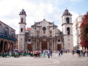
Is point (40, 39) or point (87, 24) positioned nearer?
point (87, 24)

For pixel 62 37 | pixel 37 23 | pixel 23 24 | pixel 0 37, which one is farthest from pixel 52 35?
pixel 0 37

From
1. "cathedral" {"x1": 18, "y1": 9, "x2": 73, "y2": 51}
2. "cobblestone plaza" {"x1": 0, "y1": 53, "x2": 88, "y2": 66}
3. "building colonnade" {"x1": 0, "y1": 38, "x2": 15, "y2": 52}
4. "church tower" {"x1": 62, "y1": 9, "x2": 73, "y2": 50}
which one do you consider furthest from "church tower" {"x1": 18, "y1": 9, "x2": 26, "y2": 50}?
"cobblestone plaza" {"x1": 0, "y1": 53, "x2": 88, "y2": 66}

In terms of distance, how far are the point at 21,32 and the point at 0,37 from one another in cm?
1659

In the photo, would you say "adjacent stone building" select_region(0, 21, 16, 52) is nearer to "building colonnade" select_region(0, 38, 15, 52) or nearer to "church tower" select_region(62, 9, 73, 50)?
"building colonnade" select_region(0, 38, 15, 52)

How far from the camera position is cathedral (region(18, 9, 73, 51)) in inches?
1827

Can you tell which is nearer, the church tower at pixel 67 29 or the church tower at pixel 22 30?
the church tower at pixel 22 30

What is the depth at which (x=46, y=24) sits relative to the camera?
4791 centimetres

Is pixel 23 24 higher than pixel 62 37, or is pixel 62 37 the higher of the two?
pixel 23 24

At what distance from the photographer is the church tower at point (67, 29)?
46.0m

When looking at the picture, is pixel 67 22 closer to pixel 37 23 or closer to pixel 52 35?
pixel 52 35

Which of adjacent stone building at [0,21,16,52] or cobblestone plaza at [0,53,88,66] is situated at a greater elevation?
adjacent stone building at [0,21,16,52]

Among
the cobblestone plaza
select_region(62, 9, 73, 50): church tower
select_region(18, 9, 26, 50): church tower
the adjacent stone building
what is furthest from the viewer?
select_region(62, 9, 73, 50): church tower

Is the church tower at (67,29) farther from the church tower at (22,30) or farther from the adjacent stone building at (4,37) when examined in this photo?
the adjacent stone building at (4,37)

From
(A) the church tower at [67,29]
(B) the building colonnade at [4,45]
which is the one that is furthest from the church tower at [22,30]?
(A) the church tower at [67,29]
